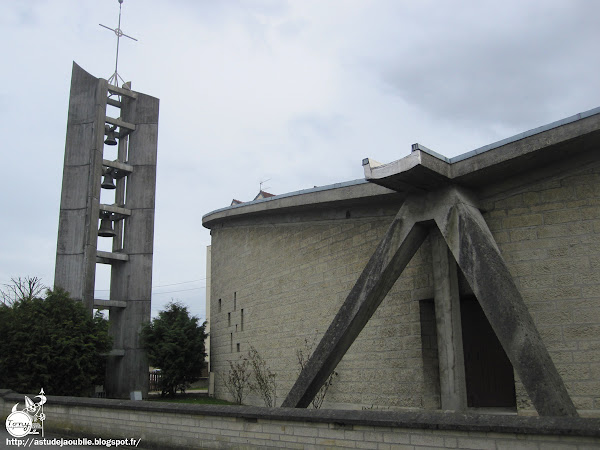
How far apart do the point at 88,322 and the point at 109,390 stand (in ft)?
12.1

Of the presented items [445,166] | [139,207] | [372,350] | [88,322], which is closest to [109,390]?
[88,322]

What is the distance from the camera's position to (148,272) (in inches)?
845

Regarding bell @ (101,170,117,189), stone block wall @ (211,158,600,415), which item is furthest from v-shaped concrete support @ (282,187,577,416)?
bell @ (101,170,117,189)

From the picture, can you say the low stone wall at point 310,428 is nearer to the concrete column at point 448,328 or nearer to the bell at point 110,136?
A: the concrete column at point 448,328

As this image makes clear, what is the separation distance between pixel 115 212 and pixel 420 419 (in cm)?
1761

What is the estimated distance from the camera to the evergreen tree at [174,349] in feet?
68.0

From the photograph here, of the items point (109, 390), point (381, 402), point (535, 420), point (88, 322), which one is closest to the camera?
point (535, 420)

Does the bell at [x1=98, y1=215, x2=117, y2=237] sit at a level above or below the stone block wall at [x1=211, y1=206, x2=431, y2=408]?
above

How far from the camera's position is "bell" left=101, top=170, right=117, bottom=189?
21125mm

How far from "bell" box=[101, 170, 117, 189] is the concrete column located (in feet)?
48.6

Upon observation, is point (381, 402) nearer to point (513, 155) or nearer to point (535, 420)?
point (513, 155)

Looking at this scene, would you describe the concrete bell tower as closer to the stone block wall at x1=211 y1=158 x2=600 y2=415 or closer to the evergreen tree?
the evergreen tree

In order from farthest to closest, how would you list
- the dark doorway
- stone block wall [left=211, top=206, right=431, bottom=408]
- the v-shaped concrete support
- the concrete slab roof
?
1. stone block wall [left=211, top=206, right=431, bottom=408]
2. the dark doorway
3. the concrete slab roof
4. the v-shaped concrete support

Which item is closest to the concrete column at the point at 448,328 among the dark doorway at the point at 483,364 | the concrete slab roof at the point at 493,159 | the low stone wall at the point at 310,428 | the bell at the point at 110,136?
the dark doorway at the point at 483,364
